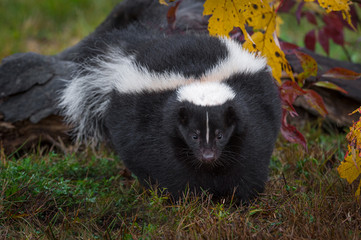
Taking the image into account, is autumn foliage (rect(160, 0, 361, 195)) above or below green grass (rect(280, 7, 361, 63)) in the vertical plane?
above

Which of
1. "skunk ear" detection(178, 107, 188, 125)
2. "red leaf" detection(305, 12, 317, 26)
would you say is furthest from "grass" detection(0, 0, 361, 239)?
"red leaf" detection(305, 12, 317, 26)

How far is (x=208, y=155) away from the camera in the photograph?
3.64 metres

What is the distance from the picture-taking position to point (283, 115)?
468 cm

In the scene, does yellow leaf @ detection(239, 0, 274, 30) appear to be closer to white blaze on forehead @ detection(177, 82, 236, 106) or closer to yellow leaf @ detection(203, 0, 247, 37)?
yellow leaf @ detection(203, 0, 247, 37)

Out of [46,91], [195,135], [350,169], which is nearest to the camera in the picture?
[350,169]

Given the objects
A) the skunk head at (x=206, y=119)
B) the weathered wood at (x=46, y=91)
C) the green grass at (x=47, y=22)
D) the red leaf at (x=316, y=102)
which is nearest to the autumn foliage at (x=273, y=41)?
the red leaf at (x=316, y=102)

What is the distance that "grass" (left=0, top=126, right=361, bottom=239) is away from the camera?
10.9 ft

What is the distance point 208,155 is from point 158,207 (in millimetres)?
573

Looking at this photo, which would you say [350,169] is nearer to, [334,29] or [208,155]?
[208,155]

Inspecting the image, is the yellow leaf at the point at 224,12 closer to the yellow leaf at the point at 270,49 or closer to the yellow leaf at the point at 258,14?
A: the yellow leaf at the point at 258,14

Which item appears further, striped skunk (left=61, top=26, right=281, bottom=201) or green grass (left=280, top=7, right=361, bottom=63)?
green grass (left=280, top=7, right=361, bottom=63)

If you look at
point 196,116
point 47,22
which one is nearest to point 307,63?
point 196,116

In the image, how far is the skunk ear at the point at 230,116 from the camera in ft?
12.3

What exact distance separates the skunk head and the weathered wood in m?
1.51
